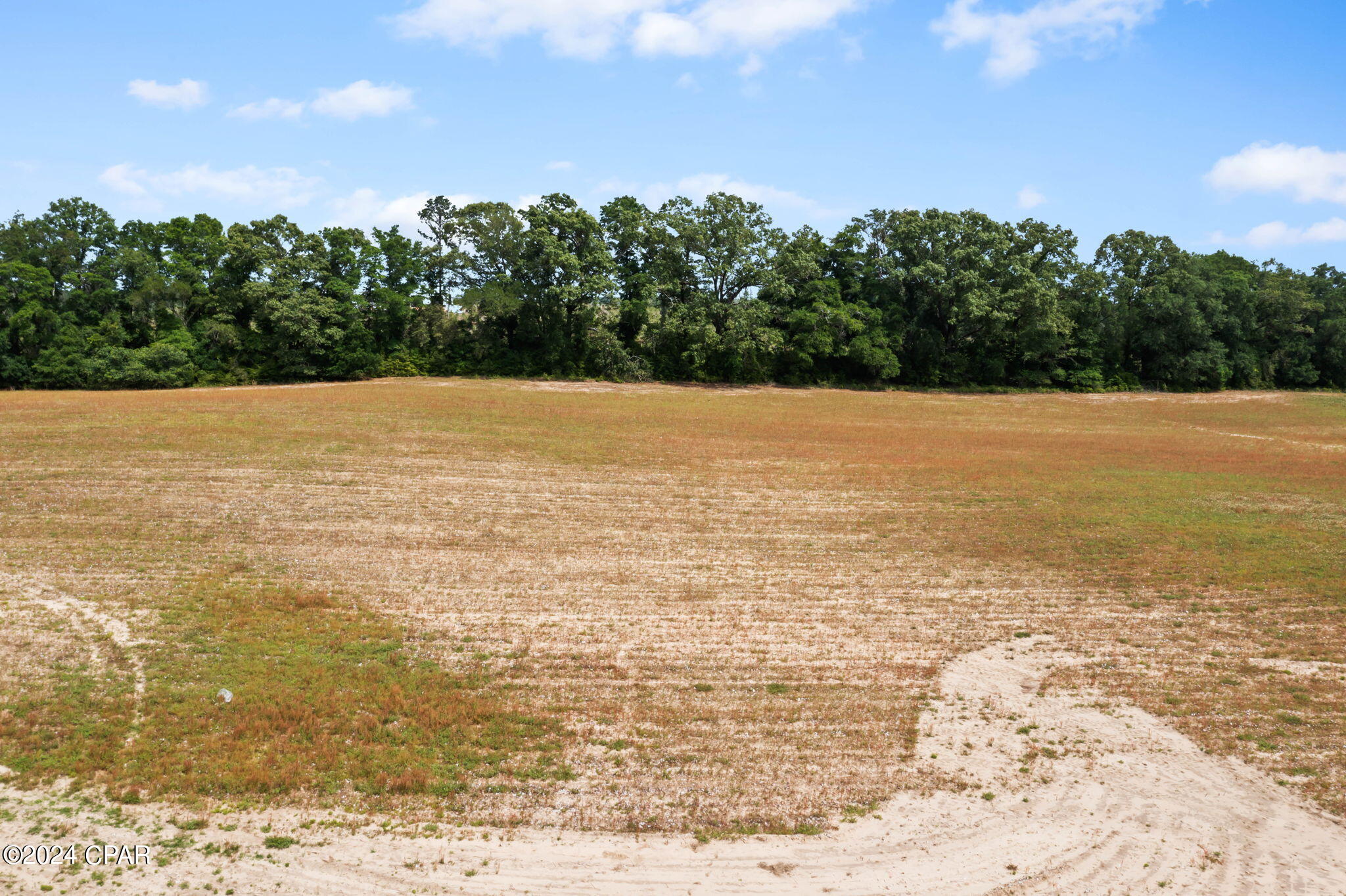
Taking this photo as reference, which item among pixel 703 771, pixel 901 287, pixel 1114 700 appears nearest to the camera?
pixel 703 771

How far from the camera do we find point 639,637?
1537 centimetres

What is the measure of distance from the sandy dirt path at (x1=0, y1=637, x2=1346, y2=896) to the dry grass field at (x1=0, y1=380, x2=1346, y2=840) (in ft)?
1.31

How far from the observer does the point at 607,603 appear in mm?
17219

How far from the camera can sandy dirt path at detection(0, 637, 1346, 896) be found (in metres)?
8.67

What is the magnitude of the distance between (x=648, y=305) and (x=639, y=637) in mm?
56968

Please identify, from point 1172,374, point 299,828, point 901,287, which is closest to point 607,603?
point 299,828

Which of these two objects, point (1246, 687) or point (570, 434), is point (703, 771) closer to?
point (1246, 687)

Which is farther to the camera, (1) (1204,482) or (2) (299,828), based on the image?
(1) (1204,482)

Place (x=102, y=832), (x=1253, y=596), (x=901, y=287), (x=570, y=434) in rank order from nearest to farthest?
1. (x=102, y=832)
2. (x=1253, y=596)
3. (x=570, y=434)
4. (x=901, y=287)

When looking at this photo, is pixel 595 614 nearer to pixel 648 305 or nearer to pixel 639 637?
pixel 639 637

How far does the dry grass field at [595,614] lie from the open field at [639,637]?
8cm

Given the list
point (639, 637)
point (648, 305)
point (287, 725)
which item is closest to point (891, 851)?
point (639, 637)

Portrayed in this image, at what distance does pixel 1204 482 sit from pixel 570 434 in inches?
1064

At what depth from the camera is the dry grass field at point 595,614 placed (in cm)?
1077
